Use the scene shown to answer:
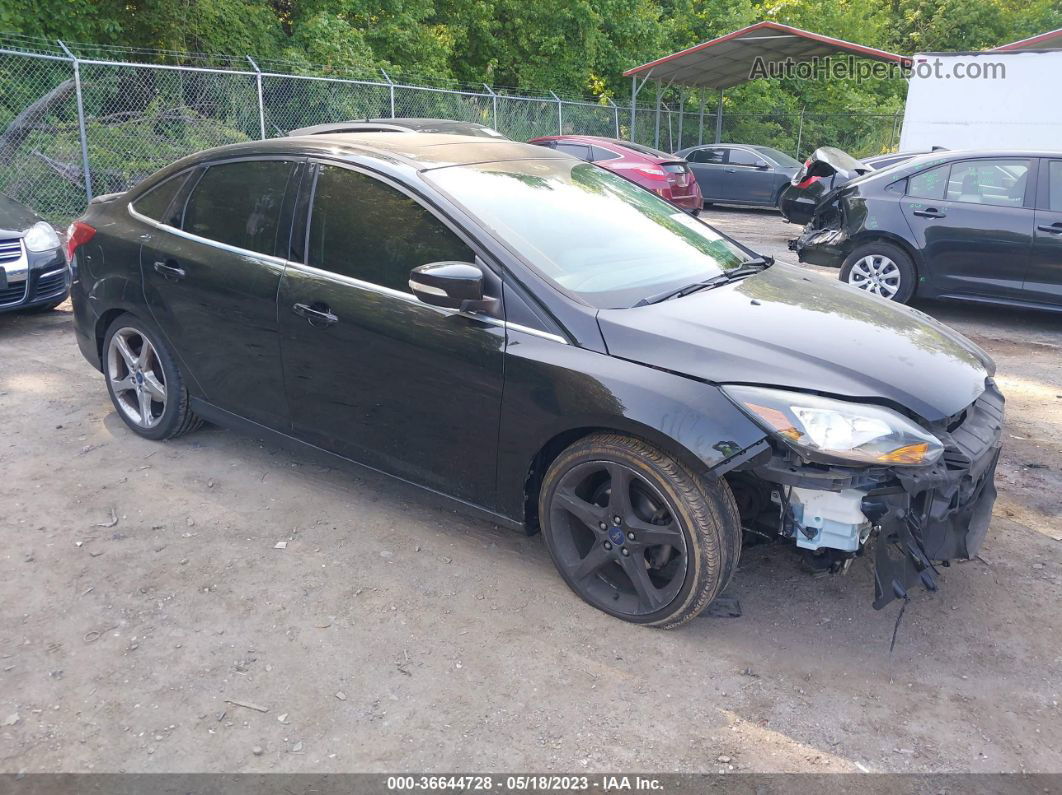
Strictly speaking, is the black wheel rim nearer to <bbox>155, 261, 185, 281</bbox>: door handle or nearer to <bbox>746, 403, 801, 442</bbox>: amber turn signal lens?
<bbox>746, 403, 801, 442</bbox>: amber turn signal lens

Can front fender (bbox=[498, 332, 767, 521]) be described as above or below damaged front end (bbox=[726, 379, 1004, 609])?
above

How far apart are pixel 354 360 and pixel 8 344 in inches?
174

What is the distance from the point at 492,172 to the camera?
3.83 m

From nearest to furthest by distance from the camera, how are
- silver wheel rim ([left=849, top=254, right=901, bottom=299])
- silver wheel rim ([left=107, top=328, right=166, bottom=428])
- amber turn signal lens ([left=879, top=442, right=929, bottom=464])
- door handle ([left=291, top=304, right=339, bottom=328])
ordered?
amber turn signal lens ([left=879, top=442, right=929, bottom=464]) → door handle ([left=291, top=304, right=339, bottom=328]) → silver wheel rim ([left=107, top=328, right=166, bottom=428]) → silver wheel rim ([left=849, top=254, right=901, bottom=299])

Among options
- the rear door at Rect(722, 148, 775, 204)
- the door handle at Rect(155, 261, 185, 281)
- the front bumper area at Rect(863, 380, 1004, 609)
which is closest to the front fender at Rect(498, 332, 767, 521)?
the front bumper area at Rect(863, 380, 1004, 609)

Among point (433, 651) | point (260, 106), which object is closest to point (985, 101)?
point (260, 106)

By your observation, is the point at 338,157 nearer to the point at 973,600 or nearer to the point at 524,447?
the point at 524,447

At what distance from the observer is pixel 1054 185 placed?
290 inches

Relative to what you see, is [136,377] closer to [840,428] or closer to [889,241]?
[840,428]

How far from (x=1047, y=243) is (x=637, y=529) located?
19.6 feet

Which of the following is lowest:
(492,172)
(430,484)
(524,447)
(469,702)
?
(469,702)

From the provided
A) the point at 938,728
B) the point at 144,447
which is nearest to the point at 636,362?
the point at 938,728

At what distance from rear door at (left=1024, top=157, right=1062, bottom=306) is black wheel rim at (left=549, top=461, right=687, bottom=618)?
5.75m

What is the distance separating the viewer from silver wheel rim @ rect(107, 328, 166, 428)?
4648 mm
